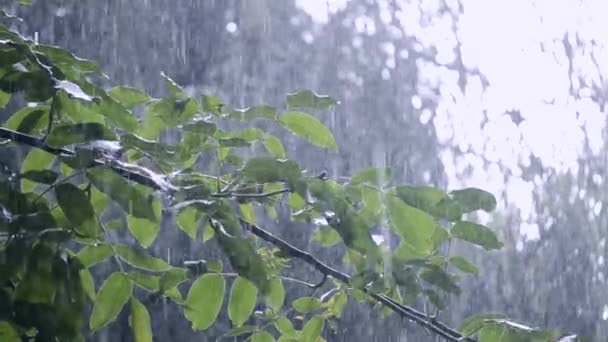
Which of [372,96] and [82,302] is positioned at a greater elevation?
[372,96]

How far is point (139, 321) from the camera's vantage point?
1.92 feet

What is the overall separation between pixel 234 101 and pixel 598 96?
83cm

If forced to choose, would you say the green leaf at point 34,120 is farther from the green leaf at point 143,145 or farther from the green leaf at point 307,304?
the green leaf at point 307,304

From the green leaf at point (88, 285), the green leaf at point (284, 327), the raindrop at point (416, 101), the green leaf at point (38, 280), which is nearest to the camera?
the green leaf at point (38, 280)

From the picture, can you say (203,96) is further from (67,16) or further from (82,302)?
(67,16)

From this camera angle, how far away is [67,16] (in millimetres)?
1843

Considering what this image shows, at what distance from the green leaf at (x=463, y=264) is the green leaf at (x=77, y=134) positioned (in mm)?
244

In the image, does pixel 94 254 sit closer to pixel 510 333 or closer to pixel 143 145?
pixel 143 145

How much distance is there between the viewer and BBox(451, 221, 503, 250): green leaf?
0.53m

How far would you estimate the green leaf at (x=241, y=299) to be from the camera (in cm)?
58

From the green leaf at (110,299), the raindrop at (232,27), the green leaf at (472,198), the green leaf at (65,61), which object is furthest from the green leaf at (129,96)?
the raindrop at (232,27)

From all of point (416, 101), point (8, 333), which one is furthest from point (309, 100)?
point (416, 101)

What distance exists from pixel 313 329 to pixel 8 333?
259mm

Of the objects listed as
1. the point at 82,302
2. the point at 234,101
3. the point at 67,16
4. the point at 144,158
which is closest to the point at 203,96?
the point at 144,158
